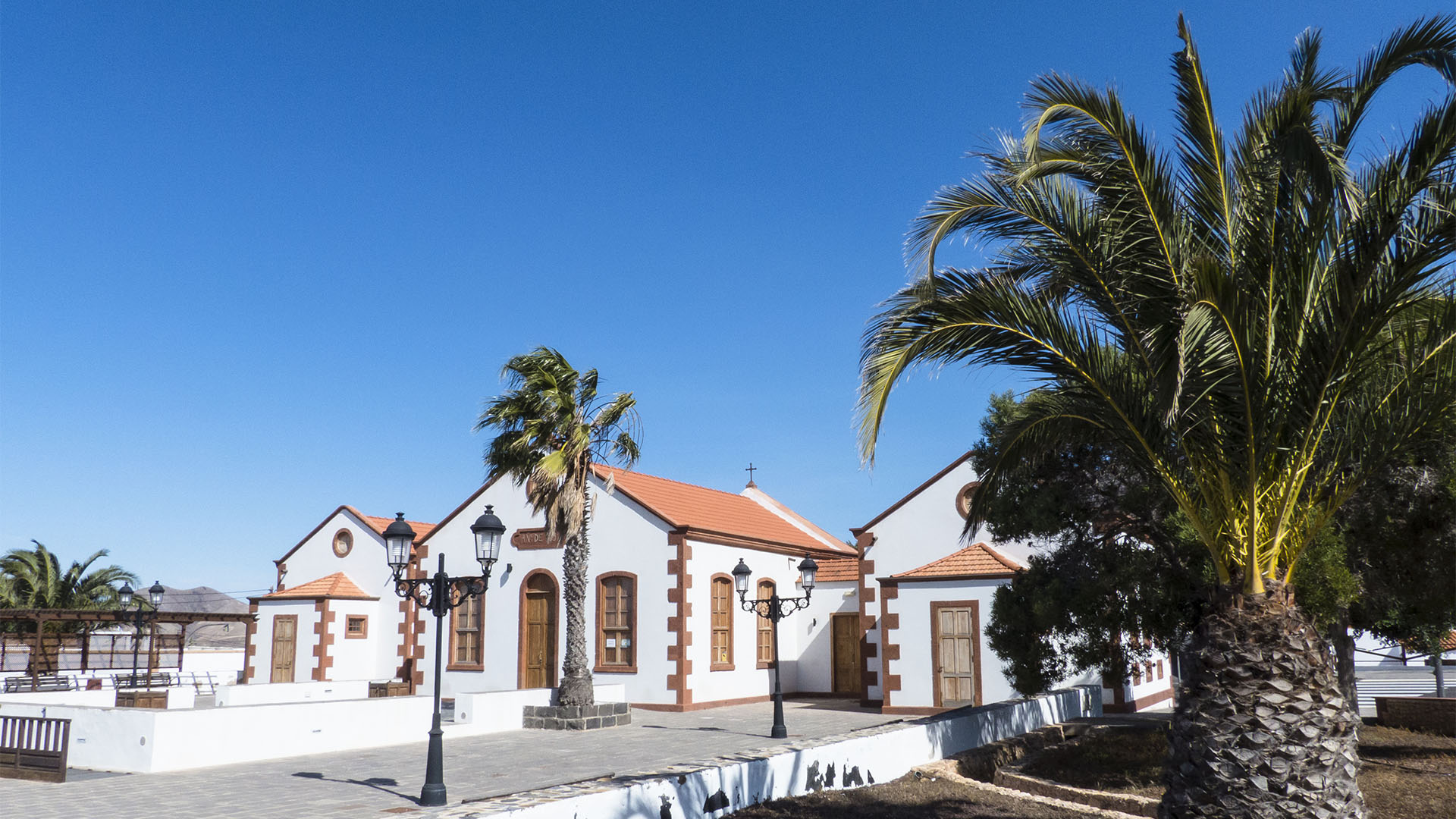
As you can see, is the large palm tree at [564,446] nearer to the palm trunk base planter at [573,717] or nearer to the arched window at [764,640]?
the palm trunk base planter at [573,717]

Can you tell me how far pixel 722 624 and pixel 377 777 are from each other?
11918mm

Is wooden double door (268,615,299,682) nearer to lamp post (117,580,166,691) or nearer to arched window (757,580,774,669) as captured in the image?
lamp post (117,580,166,691)

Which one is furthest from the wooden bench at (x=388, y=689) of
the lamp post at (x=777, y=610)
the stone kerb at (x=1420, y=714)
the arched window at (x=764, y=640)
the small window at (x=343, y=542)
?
the stone kerb at (x=1420, y=714)

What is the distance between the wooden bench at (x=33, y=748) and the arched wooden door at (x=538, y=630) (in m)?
11.6

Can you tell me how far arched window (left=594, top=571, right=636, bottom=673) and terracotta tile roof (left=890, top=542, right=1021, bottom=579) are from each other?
6079mm

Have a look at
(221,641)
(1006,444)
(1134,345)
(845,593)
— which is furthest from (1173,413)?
(221,641)

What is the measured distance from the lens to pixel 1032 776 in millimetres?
11492

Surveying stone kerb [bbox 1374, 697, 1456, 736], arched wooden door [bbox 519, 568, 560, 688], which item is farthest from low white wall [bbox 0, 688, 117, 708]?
stone kerb [bbox 1374, 697, 1456, 736]

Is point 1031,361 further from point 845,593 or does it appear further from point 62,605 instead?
point 62,605

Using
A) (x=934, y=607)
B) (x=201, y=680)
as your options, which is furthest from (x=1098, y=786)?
(x=201, y=680)

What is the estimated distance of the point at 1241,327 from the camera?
21.5 ft

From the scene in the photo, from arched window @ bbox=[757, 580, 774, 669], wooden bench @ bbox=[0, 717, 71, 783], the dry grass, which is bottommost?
the dry grass

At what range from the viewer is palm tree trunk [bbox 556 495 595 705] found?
59.9ft

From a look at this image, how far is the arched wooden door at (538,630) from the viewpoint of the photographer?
23438 mm
